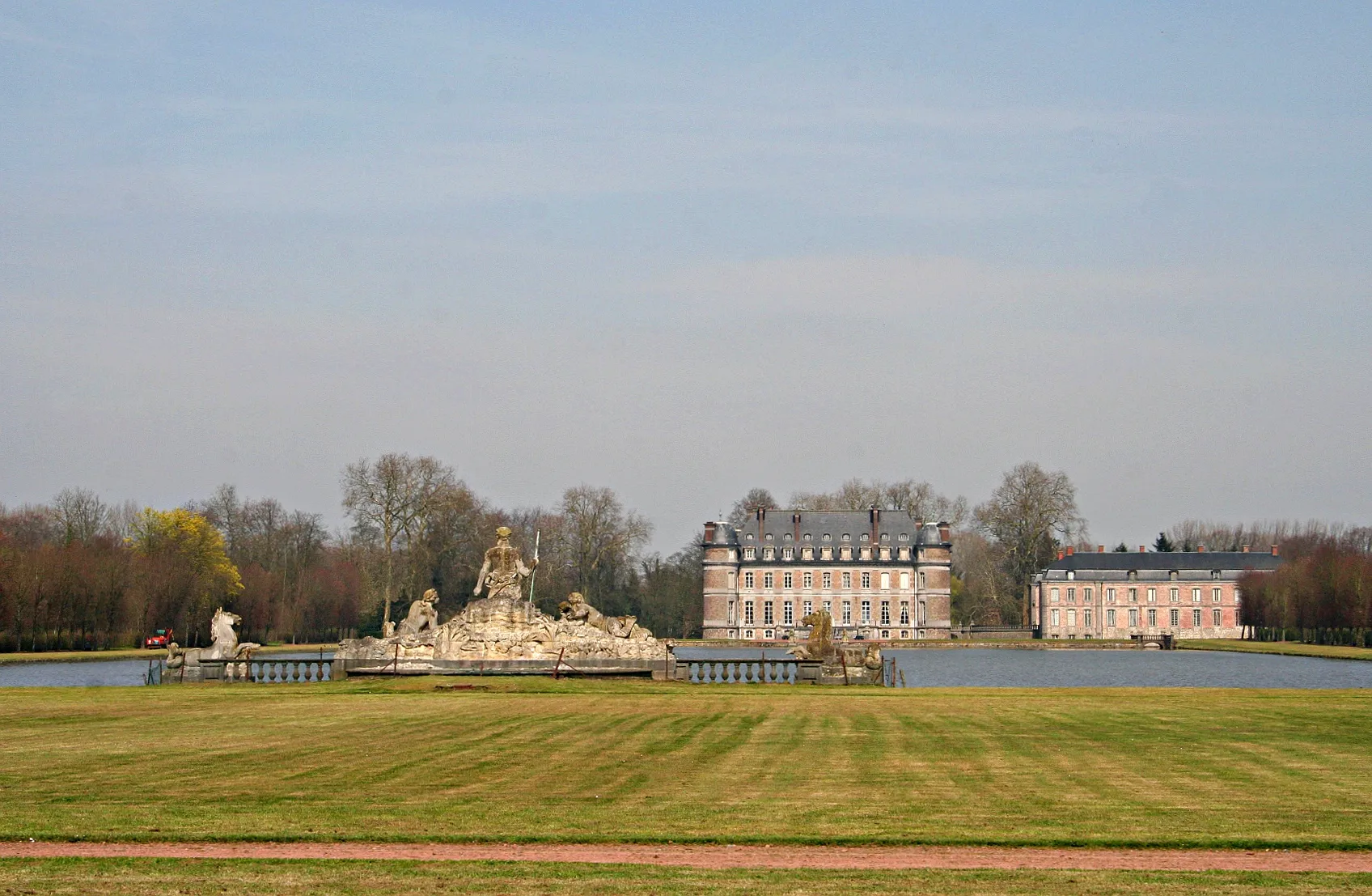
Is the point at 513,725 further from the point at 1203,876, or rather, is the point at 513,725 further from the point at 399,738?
the point at 1203,876

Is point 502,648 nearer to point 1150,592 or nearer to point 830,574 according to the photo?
point 830,574

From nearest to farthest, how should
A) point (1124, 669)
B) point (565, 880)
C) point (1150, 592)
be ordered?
point (565, 880) → point (1124, 669) → point (1150, 592)

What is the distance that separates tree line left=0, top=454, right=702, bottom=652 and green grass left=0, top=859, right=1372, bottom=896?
→ 43152 millimetres

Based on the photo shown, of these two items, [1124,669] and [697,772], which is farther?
[1124,669]

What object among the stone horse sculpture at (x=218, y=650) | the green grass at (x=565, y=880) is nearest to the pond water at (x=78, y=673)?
the stone horse sculpture at (x=218, y=650)

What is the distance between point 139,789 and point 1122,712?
1689 cm

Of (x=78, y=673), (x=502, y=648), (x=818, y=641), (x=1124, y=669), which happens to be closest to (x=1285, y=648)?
(x=1124, y=669)

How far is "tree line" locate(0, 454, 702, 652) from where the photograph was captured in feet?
238

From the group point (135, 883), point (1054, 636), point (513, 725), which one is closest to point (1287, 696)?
point (513, 725)

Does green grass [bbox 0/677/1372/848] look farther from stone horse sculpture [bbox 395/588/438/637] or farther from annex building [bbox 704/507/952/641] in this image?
annex building [bbox 704/507/952/641]

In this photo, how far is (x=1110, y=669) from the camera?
68188 mm

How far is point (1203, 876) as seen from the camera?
37.7ft

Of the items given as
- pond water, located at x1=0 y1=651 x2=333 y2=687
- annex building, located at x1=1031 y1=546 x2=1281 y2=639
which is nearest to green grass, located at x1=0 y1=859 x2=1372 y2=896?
pond water, located at x1=0 y1=651 x2=333 y2=687

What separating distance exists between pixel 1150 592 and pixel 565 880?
115273mm
